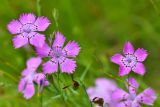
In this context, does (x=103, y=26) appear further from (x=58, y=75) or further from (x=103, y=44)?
(x=58, y=75)

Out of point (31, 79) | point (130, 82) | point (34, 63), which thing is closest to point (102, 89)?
point (34, 63)

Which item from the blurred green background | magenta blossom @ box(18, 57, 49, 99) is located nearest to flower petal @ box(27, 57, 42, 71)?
magenta blossom @ box(18, 57, 49, 99)

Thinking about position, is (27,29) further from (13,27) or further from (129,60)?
(129,60)

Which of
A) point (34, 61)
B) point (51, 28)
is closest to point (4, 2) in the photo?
point (51, 28)

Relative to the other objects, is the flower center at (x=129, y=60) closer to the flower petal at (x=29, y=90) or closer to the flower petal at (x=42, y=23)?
the flower petal at (x=42, y=23)

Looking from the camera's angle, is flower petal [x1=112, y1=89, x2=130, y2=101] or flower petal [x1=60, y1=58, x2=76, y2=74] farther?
flower petal [x1=112, y1=89, x2=130, y2=101]

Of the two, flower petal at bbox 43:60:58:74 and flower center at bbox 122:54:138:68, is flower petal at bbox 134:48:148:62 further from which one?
flower petal at bbox 43:60:58:74

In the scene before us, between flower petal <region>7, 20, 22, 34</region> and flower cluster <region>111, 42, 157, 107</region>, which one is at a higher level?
flower petal <region>7, 20, 22, 34</region>
